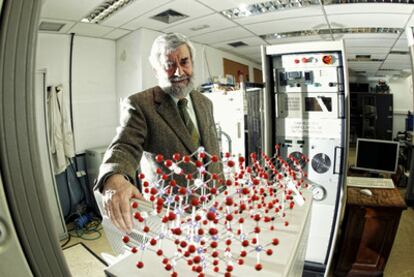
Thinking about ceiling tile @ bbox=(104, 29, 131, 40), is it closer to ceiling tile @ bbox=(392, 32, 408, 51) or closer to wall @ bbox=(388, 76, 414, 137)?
ceiling tile @ bbox=(392, 32, 408, 51)

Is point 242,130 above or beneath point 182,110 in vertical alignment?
beneath

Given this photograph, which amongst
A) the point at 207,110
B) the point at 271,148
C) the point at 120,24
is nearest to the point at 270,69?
the point at 271,148

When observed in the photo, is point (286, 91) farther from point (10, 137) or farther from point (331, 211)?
point (10, 137)

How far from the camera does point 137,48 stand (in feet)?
5.57

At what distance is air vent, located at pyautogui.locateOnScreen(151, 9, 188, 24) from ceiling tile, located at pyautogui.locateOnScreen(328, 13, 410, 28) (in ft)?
A: 5.06

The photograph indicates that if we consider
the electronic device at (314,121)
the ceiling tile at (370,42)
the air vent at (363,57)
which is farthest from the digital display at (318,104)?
the air vent at (363,57)

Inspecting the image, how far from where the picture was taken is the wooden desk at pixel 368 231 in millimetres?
1464

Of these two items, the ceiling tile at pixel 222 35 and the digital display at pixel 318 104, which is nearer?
the digital display at pixel 318 104

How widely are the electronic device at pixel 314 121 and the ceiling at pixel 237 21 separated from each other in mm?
626

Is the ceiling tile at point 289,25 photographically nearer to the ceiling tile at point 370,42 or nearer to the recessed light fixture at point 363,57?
the ceiling tile at point 370,42

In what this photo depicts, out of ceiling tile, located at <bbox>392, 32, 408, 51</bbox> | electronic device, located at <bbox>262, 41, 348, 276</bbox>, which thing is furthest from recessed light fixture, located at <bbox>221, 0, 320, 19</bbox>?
ceiling tile, located at <bbox>392, 32, 408, 51</bbox>

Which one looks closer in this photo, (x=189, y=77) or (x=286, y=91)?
(x=189, y=77)

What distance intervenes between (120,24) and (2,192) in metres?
1.69

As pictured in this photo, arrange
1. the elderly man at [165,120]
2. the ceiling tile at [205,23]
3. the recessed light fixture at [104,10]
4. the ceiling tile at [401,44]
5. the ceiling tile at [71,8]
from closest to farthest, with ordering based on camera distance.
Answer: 1. the elderly man at [165,120]
2. the ceiling tile at [71,8]
3. the recessed light fixture at [104,10]
4. the ceiling tile at [205,23]
5. the ceiling tile at [401,44]
